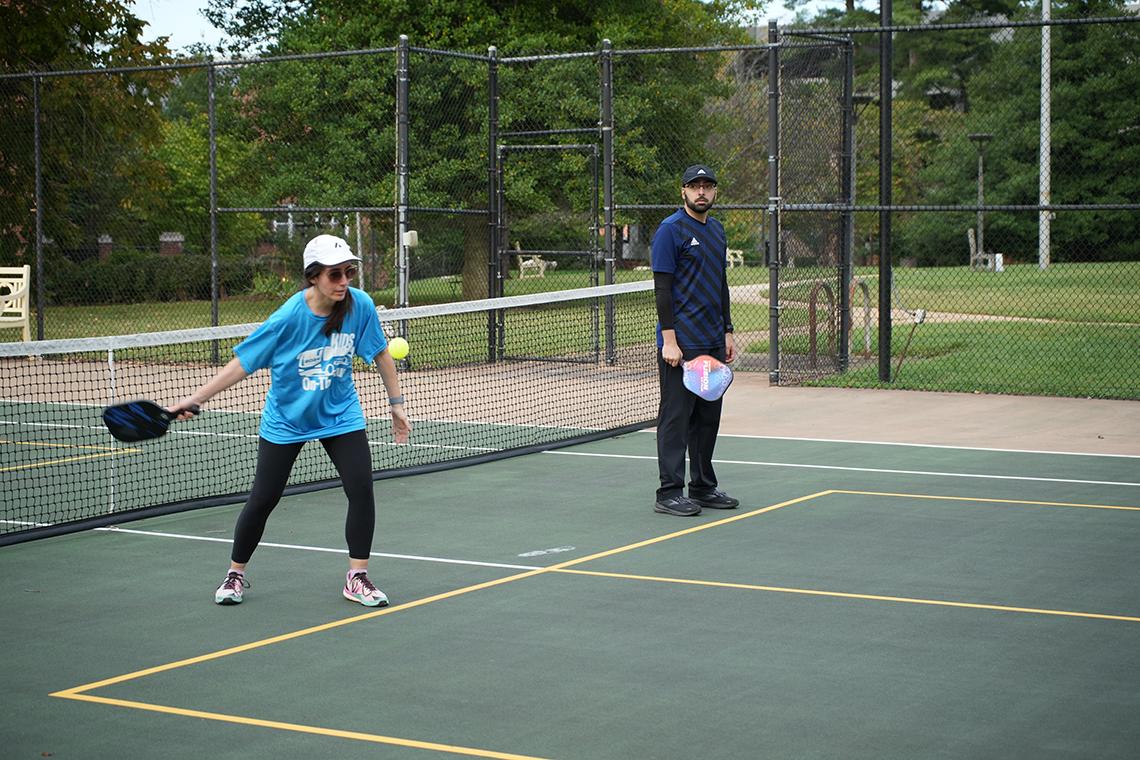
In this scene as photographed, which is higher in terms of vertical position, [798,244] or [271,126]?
[271,126]

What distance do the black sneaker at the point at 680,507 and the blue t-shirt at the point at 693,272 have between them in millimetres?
920

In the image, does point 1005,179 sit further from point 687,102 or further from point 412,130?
point 412,130

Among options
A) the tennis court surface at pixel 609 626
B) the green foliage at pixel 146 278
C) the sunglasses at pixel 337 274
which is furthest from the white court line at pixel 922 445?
the green foliage at pixel 146 278

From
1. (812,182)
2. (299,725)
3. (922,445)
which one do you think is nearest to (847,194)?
(812,182)

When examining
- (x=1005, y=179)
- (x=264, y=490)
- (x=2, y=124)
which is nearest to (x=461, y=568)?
(x=264, y=490)

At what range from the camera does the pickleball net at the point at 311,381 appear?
32.7ft

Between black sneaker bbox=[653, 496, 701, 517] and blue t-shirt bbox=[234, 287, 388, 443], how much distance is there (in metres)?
2.84

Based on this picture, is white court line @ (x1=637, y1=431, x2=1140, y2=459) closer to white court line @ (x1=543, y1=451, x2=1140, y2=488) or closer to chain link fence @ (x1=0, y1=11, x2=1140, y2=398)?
white court line @ (x1=543, y1=451, x2=1140, y2=488)

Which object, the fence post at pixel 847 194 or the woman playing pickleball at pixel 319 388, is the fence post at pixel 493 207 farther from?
the woman playing pickleball at pixel 319 388

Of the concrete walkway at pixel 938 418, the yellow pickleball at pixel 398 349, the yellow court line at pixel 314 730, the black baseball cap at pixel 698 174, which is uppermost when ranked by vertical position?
the black baseball cap at pixel 698 174

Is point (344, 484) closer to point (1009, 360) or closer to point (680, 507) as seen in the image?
point (680, 507)

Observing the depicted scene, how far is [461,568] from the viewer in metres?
7.98

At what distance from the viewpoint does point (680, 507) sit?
945cm

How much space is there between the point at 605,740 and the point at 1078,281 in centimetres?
2148
